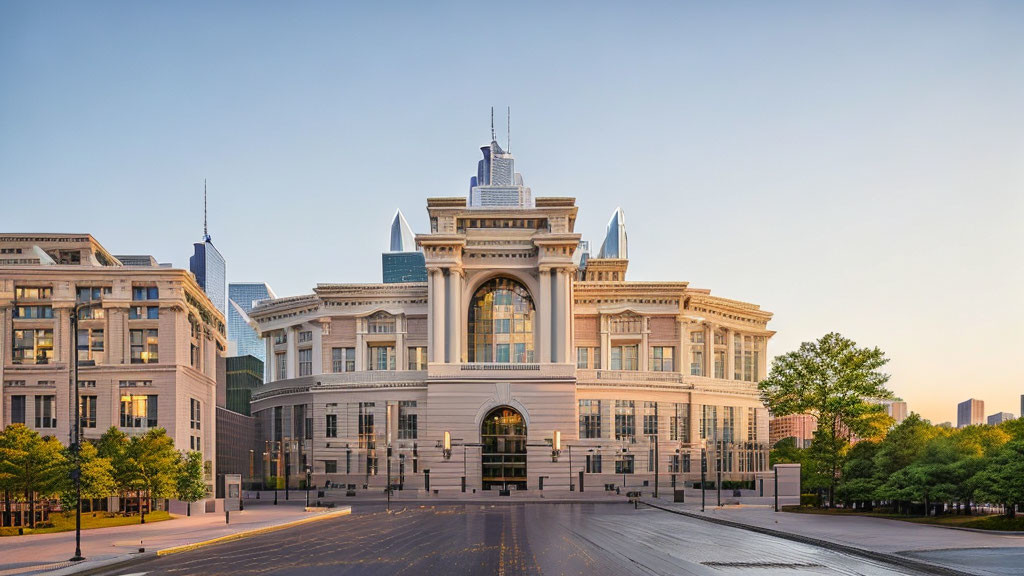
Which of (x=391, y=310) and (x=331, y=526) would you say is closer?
(x=331, y=526)

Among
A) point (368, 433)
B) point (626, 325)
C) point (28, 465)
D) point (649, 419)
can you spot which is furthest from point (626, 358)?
point (28, 465)

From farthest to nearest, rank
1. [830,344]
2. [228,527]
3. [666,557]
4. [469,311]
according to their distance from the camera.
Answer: [469,311] < [830,344] < [228,527] < [666,557]

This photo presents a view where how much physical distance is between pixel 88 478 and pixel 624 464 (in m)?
72.7

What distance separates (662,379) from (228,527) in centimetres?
7643

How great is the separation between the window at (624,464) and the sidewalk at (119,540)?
51.1 m

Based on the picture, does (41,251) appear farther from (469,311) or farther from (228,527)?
(469,311)

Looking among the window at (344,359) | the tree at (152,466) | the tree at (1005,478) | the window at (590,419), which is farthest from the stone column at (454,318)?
the tree at (1005,478)

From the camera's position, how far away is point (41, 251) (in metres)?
84.6

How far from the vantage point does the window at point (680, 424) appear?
410ft

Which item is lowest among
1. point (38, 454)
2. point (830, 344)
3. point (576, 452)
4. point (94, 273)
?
point (576, 452)

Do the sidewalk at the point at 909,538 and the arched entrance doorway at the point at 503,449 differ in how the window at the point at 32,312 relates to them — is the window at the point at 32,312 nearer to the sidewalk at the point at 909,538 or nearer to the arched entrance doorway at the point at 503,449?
the arched entrance doorway at the point at 503,449

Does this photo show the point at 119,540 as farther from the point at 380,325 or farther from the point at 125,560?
the point at 380,325

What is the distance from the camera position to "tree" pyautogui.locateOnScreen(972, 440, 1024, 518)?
46562mm

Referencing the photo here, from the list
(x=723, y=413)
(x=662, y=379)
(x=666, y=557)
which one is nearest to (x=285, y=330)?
(x=662, y=379)
